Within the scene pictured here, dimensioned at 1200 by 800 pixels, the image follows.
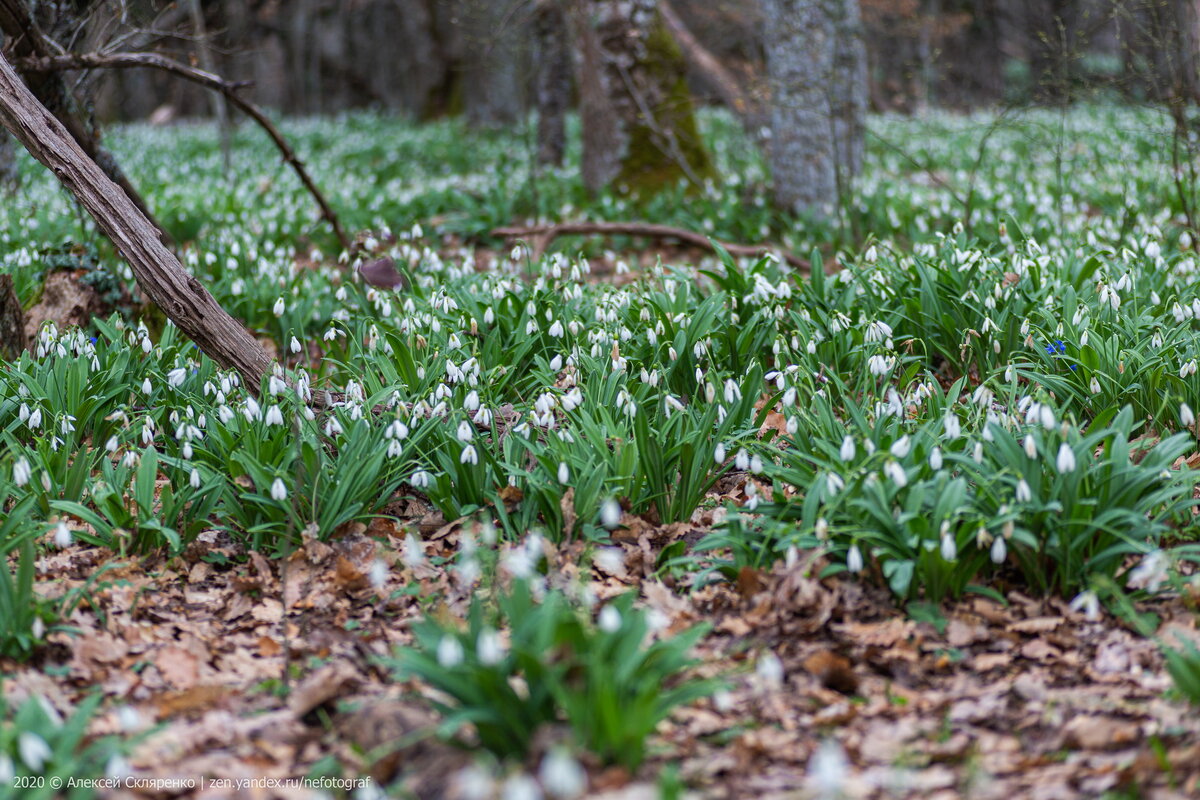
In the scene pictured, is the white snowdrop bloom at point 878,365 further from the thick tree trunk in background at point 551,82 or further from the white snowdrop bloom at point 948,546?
the thick tree trunk in background at point 551,82

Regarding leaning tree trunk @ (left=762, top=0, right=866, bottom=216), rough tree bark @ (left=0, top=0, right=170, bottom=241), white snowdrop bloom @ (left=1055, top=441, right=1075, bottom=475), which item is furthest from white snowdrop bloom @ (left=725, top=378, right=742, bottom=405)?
leaning tree trunk @ (left=762, top=0, right=866, bottom=216)

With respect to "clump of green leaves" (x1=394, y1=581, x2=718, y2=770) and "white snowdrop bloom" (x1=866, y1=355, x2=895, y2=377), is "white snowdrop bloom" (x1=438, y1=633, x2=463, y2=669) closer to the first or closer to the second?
"clump of green leaves" (x1=394, y1=581, x2=718, y2=770)

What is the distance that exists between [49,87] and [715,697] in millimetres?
6211

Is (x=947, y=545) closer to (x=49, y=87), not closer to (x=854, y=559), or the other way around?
(x=854, y=559)

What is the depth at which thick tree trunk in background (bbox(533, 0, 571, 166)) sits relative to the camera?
43.4 feet

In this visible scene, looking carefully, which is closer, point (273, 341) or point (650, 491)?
point (650, 491)

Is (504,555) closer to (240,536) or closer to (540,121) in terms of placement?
(240,536)

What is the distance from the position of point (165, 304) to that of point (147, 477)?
1198mm

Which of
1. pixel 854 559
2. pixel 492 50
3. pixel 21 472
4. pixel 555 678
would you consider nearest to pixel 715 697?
pixel 854 559

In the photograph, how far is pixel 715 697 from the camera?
2727 mm

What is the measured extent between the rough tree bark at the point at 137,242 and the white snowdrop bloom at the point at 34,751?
8.52ft

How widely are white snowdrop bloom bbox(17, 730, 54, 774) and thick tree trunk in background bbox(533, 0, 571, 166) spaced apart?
38.3 feet

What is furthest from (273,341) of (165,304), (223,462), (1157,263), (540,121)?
(540,121)

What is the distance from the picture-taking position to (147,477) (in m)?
3.67
